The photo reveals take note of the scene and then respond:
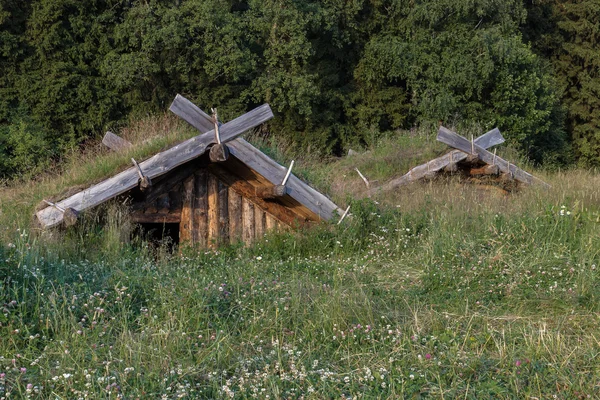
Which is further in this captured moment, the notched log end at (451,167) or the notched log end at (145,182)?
the notched log end at (451,167)

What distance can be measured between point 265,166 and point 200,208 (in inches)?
52.5

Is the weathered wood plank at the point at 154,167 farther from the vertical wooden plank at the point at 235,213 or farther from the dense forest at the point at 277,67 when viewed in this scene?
the dense forest at the point at 277,67

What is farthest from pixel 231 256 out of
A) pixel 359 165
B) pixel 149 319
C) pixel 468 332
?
pixel 359 165

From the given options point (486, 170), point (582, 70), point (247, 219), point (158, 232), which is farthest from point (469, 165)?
point (582, 70)

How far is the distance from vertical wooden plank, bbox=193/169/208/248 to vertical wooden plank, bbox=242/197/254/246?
525 mm

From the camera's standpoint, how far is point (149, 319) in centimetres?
500

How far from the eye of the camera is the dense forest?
2481 centimetres

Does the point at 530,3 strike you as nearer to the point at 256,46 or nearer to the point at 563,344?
the point at 256,46

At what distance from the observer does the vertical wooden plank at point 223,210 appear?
9.76 meters

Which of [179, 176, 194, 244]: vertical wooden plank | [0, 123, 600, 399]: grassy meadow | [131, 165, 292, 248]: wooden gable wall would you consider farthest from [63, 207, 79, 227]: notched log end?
[179, 176, 194, 244]: vertical wooden plank

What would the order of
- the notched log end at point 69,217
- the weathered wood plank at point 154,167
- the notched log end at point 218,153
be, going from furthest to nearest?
the notched log end at point 218,153
the weathered wood plank at point 154,167
the notched log end at point 69,217

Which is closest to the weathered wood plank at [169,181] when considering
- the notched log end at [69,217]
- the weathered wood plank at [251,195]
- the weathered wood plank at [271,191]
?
the weathered wood plank at [251,195]

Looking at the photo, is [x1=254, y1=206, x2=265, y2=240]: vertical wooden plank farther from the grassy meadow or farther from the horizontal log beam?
the horizontal log beam

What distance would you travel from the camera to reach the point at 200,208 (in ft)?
32.0
